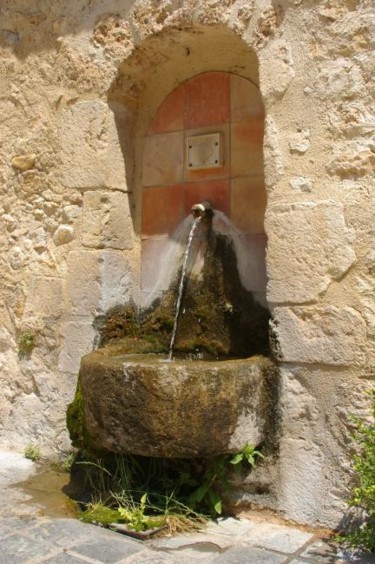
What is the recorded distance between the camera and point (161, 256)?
352cm

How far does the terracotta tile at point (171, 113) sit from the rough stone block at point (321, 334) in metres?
1.41

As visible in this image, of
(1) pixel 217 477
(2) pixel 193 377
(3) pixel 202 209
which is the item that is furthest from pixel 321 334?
(3) pixel 202 209

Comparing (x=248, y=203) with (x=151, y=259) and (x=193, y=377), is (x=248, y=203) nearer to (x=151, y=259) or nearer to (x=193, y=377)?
(x=151, y=259)

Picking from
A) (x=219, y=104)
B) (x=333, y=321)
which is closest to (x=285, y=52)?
(x=219, y=104)

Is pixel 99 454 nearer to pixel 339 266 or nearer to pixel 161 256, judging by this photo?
pixel 161 256

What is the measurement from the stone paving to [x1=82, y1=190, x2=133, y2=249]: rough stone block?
142cm

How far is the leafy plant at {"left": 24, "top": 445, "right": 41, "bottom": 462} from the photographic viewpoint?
3.46m

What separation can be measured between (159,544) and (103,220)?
170cm

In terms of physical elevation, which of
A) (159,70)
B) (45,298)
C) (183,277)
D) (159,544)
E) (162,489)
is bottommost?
(159,544)

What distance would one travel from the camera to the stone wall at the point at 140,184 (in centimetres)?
257

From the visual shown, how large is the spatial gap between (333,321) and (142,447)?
0.96 meters

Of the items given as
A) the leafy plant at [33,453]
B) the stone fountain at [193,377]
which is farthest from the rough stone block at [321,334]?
the leafy plant at [33,453]

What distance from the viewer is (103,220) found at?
3.37 metres

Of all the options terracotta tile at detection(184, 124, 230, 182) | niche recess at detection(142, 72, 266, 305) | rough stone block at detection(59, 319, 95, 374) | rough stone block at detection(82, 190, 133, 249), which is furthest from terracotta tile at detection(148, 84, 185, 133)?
rough stone block at detection(59, 319, 95, 374)
